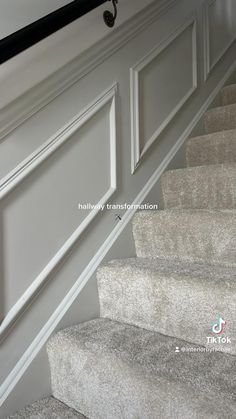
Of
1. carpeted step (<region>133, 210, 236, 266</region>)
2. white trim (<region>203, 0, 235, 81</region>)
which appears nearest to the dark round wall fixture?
carpeted step (<region>133, 210, 236, 266</region>)

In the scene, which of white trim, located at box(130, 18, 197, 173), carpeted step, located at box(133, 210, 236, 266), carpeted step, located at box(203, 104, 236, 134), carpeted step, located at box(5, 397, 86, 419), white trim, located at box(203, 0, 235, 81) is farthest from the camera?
white trim, located at box(203, 0, 235, 81)

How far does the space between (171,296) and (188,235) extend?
0.87 feet

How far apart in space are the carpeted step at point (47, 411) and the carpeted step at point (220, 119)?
145 cm

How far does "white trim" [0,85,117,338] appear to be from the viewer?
958 mm

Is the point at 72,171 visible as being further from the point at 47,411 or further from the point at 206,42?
the point at 206,42

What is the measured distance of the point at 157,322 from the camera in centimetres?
100

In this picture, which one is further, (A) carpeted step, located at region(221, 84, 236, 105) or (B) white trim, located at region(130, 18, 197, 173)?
(A) carpeted step, located at region(221, 84, 236, 105)

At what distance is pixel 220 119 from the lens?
1809 mm

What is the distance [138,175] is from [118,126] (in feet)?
0.72

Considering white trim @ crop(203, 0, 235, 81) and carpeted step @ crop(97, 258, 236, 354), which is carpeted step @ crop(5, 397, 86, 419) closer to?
carpeted step @ crop(97, 258, 236, 354)

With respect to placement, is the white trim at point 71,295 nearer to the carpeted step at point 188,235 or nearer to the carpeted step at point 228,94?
the carpeted step at point 188,235

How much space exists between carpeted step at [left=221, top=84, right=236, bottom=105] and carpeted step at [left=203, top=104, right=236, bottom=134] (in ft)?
0.71

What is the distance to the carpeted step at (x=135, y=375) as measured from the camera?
701 millimetres

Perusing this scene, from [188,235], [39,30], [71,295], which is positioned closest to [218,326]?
[188,235]
